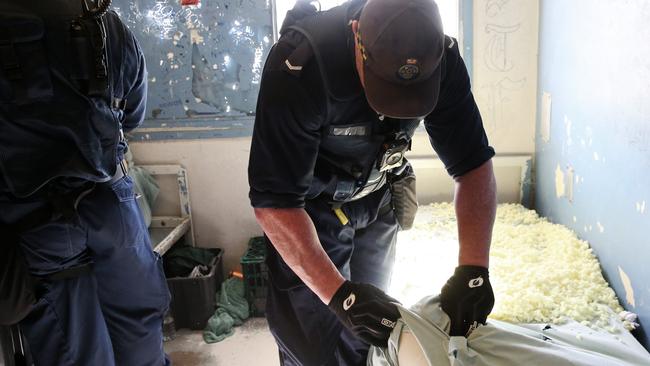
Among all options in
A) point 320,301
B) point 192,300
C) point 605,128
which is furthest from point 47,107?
point 605,128

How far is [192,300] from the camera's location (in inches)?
105

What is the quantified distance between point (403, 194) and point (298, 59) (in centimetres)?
56

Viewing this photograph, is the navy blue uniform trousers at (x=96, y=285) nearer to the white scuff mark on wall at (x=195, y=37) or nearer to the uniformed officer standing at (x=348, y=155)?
the uniformed officer standing at (x=348, y=155)

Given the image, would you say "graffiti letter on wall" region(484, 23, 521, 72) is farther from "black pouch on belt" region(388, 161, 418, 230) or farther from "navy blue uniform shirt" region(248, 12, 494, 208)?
"navy blue uniform shirt" region(248, 12, 494, 208)

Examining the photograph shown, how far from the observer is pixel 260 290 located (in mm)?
2756

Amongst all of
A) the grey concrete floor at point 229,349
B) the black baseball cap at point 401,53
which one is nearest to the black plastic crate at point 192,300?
the grey concrete floor at point 229,349

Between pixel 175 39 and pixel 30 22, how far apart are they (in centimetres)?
156

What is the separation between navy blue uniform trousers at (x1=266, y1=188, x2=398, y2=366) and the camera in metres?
1.34

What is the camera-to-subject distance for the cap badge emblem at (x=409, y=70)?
1002mm

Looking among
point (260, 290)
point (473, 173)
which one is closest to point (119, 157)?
point (473, 173)

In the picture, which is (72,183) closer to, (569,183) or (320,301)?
(320,301)

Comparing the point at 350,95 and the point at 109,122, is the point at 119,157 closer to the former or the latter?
the point at 109,122

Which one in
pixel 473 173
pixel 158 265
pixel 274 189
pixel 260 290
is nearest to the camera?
pixel 274 189

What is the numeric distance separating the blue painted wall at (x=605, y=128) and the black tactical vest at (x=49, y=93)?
5.64 ft
